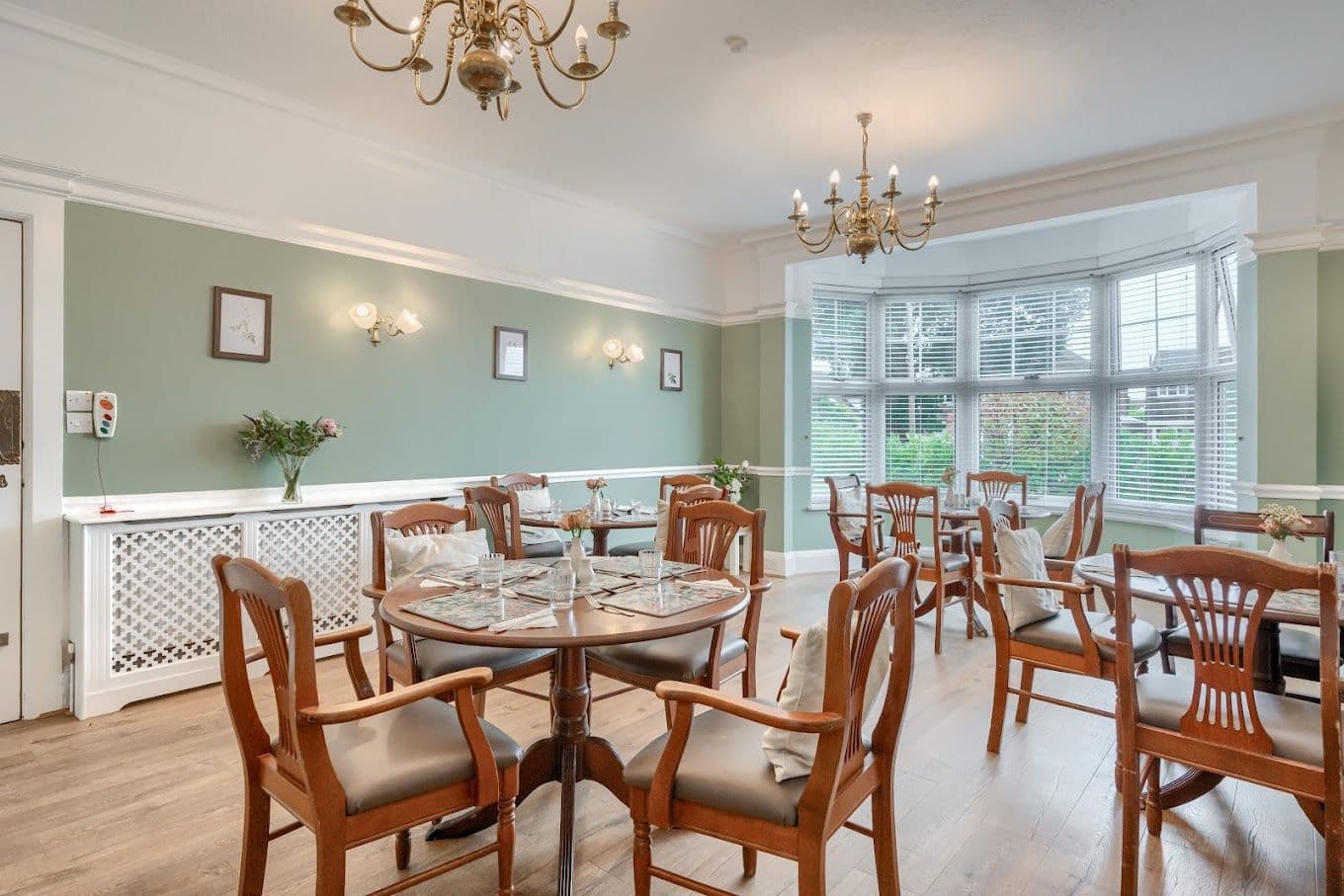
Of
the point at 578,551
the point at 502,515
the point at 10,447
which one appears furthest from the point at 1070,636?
the point at 10,447

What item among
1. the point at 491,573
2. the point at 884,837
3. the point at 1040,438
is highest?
the point at 1040,438

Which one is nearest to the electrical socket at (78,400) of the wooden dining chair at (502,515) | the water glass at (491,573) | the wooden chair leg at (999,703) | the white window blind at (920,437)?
the wooden dining chair at (502,515)

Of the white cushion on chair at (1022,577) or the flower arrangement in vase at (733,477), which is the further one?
the flower arrangement in vase at (733,477)

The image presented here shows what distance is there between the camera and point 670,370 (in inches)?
254

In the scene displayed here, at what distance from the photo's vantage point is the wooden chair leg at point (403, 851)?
2.06m

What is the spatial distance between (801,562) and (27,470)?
17.8ft

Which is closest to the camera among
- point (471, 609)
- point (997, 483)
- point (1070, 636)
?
point (471, 609)

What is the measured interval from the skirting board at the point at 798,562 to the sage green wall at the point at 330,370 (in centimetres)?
140

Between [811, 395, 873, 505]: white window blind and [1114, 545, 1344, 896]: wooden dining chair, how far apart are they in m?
4.87

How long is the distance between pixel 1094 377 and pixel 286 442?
6200 millimetres

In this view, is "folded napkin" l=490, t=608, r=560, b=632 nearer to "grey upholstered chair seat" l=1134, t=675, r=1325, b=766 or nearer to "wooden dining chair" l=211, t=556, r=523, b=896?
"wooden dining chair" l=211, t=556, r=523, b=896

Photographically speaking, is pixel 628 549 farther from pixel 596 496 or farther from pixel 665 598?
pixel 665 598

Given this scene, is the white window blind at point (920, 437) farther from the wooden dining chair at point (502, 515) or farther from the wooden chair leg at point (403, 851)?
the wooden chair leg at point (403, 851)

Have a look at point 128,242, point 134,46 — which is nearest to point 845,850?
point 128,242
